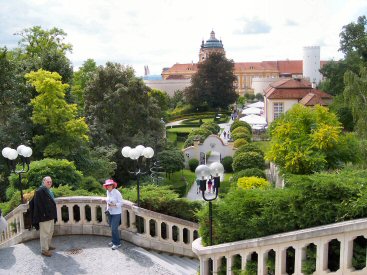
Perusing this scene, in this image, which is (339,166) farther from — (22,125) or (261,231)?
(22,125)

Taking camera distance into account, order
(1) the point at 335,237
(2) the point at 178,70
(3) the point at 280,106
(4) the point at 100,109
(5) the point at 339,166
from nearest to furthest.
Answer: (1) the point at 335,237 → (5) the point at 339,166 → (4) the point at 100,109 → (3) the point at 280,106 → (2) the point at 178,70

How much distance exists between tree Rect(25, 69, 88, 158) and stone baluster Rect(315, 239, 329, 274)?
16.0 metres

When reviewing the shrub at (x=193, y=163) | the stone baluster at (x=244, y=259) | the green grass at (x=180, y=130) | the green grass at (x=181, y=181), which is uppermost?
the stone baluster at (x=244, y=259)

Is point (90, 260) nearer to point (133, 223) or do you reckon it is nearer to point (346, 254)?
point (133, 223)

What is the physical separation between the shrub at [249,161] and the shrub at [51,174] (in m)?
16.5

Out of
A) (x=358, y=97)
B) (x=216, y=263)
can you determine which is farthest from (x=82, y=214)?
(x=358, y=97)

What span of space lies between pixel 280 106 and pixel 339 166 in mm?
27447

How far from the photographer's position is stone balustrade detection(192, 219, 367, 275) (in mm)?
5215

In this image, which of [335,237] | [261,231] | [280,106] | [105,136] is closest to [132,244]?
[261,231]

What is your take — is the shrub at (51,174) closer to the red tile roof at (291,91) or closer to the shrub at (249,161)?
the shrub at (249,161)

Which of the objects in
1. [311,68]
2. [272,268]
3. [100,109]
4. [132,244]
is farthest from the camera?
[311,68]

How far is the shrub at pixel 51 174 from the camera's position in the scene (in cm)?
1232

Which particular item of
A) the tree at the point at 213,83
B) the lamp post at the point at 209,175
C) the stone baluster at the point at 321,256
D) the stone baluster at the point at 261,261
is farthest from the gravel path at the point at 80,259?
the tree at the point at 213,83

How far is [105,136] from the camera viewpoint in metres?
28.0
